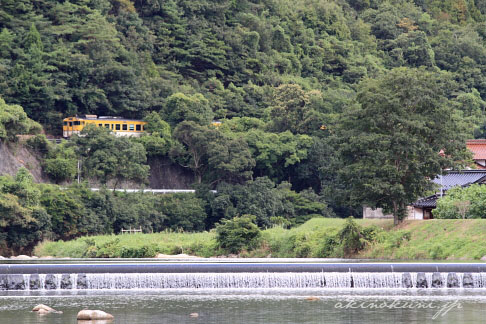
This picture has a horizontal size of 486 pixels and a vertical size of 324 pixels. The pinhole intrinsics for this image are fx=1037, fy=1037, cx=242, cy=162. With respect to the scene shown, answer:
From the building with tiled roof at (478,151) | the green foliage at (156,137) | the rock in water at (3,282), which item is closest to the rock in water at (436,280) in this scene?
the rock in water at (3,282)

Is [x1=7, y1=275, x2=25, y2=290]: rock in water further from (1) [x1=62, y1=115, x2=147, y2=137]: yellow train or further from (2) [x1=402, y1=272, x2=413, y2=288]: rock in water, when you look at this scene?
(1) [x1=62, y1=115, x2=147, y2=137]: yellow train

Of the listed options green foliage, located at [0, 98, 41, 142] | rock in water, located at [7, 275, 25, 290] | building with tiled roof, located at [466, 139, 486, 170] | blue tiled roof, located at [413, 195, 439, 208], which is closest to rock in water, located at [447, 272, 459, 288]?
rock in water, located at [7, 275, 25, 290]

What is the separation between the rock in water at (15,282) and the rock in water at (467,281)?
17.1m

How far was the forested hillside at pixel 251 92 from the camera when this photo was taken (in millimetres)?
57188

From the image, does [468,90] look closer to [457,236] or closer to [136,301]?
[457,236]

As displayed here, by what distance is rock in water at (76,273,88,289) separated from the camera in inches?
1608

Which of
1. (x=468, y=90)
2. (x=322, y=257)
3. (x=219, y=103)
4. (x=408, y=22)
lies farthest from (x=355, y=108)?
(x=408, y=22)

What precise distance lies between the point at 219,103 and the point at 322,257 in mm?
52458

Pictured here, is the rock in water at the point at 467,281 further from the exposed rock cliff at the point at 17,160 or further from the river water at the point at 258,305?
the exposed rock cliff at the point at 17,160

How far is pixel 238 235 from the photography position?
5638 cm

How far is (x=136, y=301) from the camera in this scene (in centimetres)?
3612

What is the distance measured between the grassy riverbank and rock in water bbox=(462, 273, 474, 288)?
8197 mm

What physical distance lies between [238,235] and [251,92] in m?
54.0

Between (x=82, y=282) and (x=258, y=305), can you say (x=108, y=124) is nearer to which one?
(x=82, y=282)
